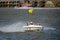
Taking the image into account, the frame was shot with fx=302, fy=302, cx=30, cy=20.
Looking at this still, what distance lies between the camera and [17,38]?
6.72 metres

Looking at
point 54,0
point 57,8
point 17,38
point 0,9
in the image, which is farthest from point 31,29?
point 0,9

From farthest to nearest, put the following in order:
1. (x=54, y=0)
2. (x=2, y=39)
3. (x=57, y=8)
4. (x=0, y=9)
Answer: (x=0, y=9) → (x=57, y=8) → (x=54, y=0) → (x=2, y=39)

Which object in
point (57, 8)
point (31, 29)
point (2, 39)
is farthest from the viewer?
point (57, 8)

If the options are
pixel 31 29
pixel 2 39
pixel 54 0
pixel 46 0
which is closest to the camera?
pixel 2 39

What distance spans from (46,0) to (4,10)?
1010cm

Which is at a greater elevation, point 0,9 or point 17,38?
point 17,38

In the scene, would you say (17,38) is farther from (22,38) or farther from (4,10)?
(4,10)

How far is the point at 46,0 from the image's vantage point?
2772 centimetres

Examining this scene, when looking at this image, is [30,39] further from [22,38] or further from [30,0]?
[30,0]

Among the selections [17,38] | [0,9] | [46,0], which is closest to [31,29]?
[17,38]

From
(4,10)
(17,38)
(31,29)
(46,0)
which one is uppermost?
(17,38)

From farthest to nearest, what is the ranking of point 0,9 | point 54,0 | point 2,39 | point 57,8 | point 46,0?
point 0,9 → point 57,8 → point 46,0 → point 54,0 → point 2,39

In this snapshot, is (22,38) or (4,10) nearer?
(22,38)

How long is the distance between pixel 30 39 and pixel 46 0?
21.4 m
